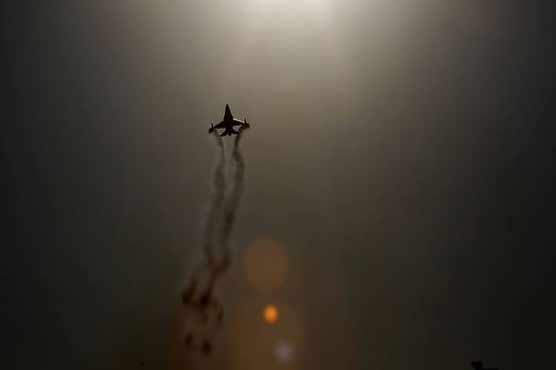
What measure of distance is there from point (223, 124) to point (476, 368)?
156 ft

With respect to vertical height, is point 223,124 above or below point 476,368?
above

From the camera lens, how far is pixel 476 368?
52594mm

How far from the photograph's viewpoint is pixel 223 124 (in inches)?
2192
